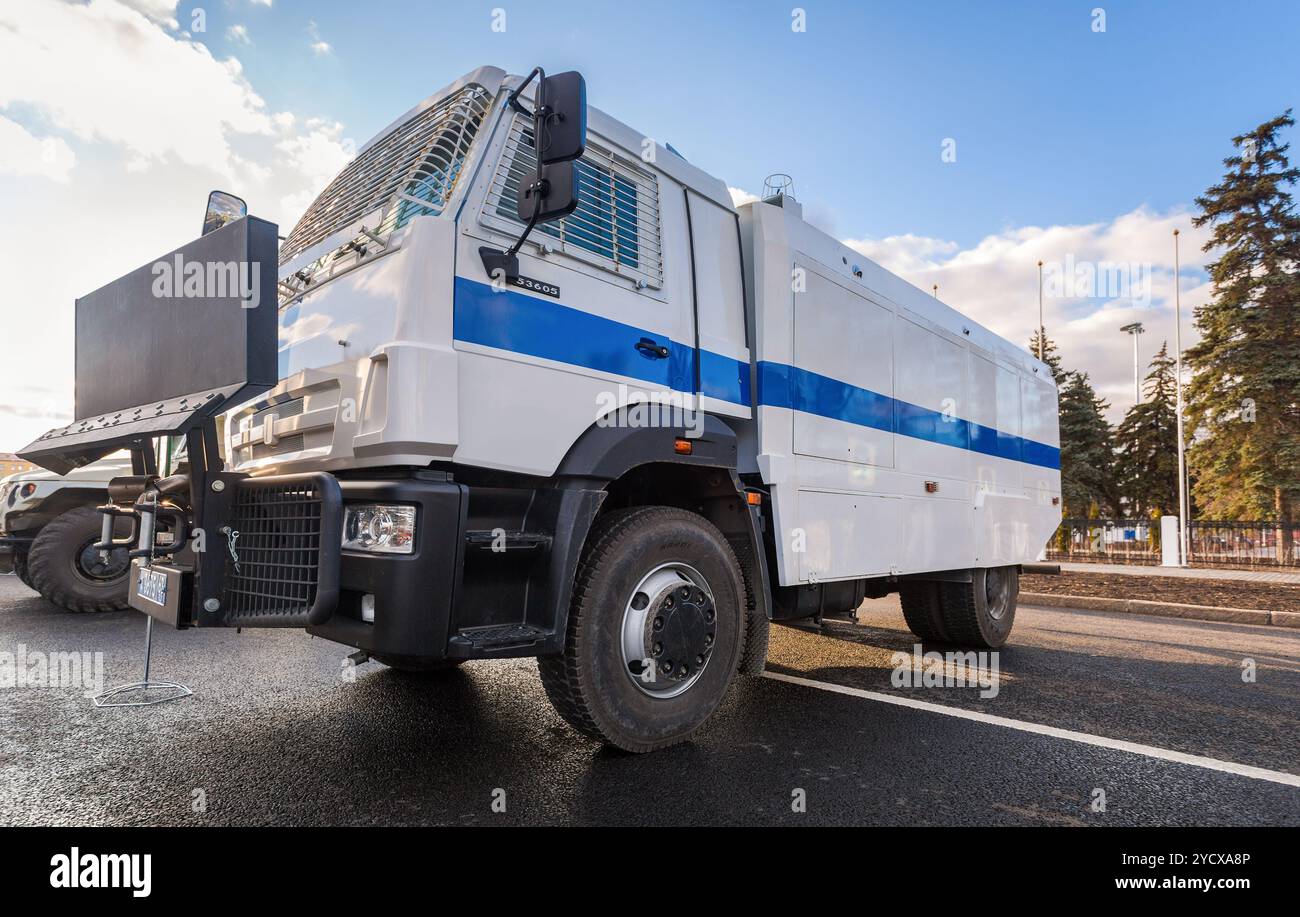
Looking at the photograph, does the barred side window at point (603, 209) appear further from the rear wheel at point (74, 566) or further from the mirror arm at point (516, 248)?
the rear wheel at point (74, 566)

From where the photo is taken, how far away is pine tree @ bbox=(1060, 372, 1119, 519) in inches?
1297

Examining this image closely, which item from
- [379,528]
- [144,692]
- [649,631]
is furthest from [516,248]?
[144,692]

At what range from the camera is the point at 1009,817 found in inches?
106

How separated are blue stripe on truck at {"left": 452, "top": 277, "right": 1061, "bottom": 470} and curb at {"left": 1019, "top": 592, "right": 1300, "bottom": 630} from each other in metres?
6.20

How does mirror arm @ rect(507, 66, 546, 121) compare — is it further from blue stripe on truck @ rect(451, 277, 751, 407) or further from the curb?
the curb

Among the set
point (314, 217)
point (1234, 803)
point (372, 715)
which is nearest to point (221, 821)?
point (372, 715)

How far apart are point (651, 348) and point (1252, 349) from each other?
27988mm

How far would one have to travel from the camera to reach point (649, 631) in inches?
125

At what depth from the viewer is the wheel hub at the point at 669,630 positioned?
317 cm

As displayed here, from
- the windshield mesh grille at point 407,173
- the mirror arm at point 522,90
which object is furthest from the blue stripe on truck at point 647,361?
the mirror arm at point 522,90

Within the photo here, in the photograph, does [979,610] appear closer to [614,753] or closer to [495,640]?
[614,753]

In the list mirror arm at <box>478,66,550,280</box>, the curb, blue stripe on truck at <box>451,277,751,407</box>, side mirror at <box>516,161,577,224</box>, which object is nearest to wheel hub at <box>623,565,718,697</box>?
blue stripe on truck at <box>451,277,751,407</box>
